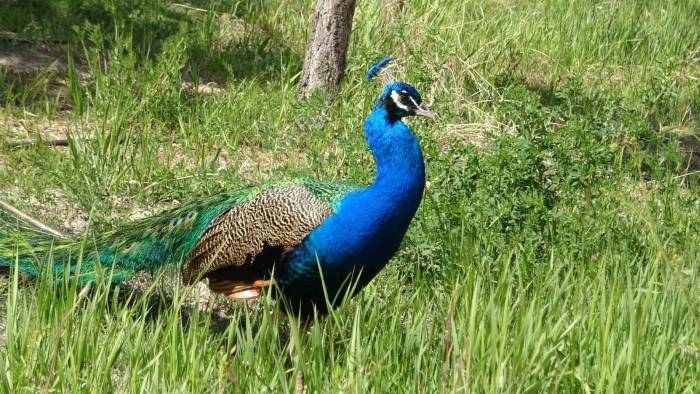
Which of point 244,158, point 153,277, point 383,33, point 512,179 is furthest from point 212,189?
point 383,33

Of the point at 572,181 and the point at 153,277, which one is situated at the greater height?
the point at 572,181

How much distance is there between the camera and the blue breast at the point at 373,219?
→ 3803mm

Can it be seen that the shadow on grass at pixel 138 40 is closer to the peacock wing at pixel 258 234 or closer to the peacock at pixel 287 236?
the peacock at pixel 287 236

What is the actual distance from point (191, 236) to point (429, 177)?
1328 mm

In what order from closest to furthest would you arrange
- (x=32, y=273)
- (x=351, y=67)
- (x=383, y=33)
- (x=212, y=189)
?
(x=32, y=273), (x=212, y=189), (x=351, y=67), (x=383, y=33)

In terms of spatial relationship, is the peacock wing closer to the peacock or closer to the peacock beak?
the peacock

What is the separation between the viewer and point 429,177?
5070 mm

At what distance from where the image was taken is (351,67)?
21.8 feet

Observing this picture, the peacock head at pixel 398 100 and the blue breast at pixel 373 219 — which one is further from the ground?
the peacock head at pixel 398 100

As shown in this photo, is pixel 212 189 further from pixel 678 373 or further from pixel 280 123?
pixel 678 373

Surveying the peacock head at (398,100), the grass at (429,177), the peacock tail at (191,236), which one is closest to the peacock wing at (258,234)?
the peacock tail at (191,236)

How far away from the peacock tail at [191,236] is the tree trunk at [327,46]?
2.34m

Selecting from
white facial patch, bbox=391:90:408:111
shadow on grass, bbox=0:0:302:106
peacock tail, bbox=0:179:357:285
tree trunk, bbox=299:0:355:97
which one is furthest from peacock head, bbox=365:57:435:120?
shadow on grass, bbox=0:0:302:106

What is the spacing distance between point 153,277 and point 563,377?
6.14ft
